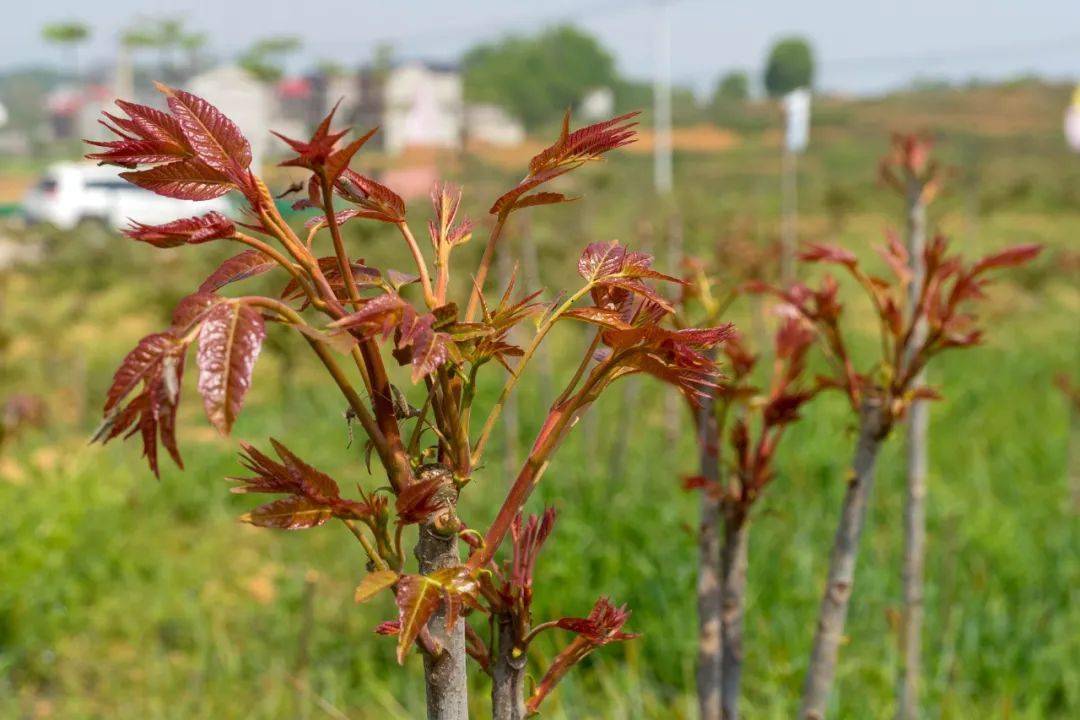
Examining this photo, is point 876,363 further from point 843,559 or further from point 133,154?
point 133,154

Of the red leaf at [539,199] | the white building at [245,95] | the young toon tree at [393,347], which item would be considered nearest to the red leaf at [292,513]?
the young toon tree at [393,347]

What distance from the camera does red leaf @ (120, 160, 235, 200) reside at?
700 mm

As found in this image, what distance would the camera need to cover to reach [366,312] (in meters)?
0.66

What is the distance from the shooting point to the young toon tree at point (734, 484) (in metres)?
1.40

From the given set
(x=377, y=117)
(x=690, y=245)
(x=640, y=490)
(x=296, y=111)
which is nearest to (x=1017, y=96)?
(x=296, y=111)

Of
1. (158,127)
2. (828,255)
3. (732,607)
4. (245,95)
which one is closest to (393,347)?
(158,127)

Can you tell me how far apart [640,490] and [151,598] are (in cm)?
186

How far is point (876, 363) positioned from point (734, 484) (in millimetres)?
256

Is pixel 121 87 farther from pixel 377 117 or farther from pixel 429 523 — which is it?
pixel 429 523

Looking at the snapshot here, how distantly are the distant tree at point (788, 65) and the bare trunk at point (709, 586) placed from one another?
7117cm

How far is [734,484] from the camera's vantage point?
59.6 inches

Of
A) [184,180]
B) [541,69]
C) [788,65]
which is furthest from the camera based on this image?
[788,65]

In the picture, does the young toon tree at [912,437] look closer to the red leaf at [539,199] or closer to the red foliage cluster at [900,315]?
the red foliage cluster at [900,315]

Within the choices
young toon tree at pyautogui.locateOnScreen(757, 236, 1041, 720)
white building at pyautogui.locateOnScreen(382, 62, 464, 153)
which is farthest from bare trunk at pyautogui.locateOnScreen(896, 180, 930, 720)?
white building at pyautogui.locateOnScreen(382, 62, 464, 153)
